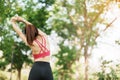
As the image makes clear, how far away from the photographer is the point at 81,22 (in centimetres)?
3170

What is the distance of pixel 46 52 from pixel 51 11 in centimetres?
2552

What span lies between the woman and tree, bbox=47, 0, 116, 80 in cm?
2525

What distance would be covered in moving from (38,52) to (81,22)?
1113 inches

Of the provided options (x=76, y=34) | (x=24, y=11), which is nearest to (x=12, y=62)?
(x=24, y=11)

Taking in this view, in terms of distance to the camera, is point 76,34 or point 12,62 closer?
point 12,62

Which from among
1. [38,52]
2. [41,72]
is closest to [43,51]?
[38,52]

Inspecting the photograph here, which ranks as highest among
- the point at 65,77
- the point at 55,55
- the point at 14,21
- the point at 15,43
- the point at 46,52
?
the point at 14,21

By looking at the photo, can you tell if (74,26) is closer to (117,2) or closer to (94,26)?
(94,26)

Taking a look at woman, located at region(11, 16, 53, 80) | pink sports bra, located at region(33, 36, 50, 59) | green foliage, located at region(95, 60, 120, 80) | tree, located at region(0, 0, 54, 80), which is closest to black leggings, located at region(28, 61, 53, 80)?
woman, located at region(11, 16, 53, 80)

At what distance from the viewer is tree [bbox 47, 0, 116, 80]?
30.0 m

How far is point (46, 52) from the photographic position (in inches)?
139

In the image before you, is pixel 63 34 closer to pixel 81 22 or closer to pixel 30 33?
pixel 81 22

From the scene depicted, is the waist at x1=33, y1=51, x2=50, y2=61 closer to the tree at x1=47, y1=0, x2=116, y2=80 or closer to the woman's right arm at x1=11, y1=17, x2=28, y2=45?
the woman's right arm at x1=11, y1=17, x2=28, y2=45

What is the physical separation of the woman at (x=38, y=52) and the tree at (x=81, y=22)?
25.3 m
